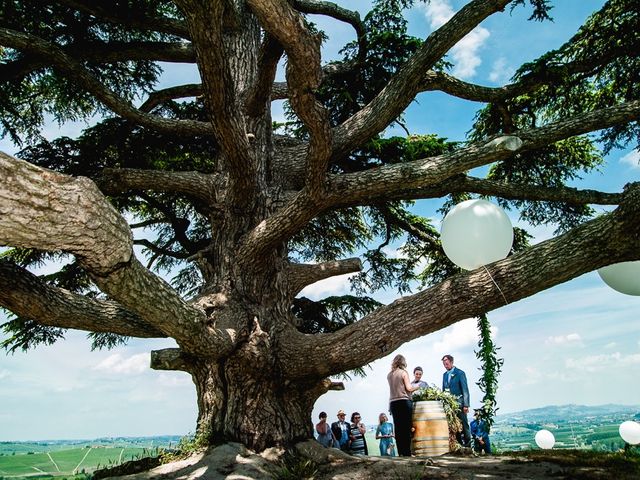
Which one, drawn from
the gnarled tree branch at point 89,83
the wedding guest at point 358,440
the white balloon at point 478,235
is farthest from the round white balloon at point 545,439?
the gnarled tree branch at point 89,83

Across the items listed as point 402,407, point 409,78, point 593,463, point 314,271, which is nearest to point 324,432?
point 402,407

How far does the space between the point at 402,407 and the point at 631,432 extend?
577cm

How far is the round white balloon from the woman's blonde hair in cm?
534

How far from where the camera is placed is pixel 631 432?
29.6 ft

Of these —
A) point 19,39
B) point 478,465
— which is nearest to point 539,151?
point 478,465

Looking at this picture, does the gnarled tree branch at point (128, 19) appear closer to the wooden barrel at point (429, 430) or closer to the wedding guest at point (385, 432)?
the wooden barrel at point (429, 430)

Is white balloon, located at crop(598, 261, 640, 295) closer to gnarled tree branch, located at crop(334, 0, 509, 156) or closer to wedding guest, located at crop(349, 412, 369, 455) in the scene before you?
gnarled tree branch, located at crop(334, 0, 509, 156)

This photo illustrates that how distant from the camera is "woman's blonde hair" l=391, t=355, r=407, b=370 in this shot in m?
6.52

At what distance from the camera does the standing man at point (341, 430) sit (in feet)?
28.1

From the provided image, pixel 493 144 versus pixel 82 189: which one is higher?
pixel 493 144

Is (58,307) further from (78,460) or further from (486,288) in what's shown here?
(486,288)

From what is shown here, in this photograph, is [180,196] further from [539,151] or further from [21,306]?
[539,151]

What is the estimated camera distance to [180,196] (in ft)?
28.3

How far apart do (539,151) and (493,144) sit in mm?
2453
